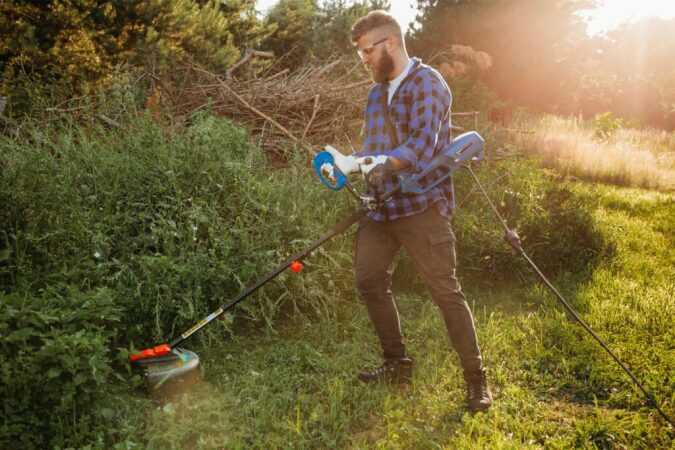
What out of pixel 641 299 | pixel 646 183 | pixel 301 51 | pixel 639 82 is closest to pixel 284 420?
pixel 641 299

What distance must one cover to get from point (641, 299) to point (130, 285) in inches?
152

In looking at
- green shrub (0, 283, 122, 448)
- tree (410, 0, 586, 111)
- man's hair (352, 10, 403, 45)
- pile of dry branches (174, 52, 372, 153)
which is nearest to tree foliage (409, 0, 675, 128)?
tree (410, 0, 586, 111)

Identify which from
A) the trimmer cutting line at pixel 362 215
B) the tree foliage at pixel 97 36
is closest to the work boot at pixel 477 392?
the trimmer cutting line at pixel 362 215

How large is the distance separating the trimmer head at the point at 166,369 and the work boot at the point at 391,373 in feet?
3.32

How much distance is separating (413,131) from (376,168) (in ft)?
1.01

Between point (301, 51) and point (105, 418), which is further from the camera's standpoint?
point (301, 51)

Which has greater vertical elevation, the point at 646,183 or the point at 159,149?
the point at 159,149

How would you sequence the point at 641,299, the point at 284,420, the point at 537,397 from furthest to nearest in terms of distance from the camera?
the point at 641,299 < the point at 537,397 < the point at 284,420

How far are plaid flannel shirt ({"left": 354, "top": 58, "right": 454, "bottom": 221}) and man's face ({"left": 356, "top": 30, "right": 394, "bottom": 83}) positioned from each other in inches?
4.1

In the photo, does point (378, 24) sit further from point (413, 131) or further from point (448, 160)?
point (448, 160)

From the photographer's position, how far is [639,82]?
22109 millimetres

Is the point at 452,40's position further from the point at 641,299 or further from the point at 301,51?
the point at 641,299

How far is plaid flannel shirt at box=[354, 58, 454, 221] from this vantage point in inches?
107

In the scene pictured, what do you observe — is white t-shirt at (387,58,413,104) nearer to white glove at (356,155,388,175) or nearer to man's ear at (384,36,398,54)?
man's ear at (384,36,398,54)
